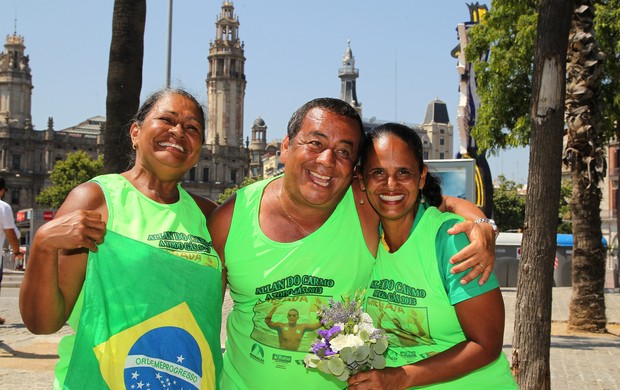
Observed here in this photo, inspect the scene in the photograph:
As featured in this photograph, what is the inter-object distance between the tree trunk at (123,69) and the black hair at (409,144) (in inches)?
150

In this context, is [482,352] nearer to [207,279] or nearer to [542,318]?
[207,279]

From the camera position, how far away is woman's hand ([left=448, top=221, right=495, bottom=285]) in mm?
2707

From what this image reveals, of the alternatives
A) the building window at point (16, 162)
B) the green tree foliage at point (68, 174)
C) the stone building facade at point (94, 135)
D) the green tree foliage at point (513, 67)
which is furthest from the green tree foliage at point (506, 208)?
the building window at point (16, 162)

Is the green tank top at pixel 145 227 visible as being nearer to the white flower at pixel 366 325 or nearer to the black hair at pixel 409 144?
the white flower at pixel 366 325

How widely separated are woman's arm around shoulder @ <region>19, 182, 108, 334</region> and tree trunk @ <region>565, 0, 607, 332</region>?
32.9ft

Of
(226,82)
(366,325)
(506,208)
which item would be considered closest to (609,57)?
(366,325)

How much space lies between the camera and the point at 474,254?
8.93 feet

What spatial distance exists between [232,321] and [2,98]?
114967 mm

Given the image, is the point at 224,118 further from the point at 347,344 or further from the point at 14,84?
the point at 347,344

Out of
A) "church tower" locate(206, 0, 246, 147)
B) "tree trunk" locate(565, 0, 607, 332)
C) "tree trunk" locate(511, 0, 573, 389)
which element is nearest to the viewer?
"tree trunk" locate(511, 0, 573, 389)

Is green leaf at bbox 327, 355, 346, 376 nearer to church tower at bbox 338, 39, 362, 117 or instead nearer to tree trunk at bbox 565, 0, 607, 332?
tree trunk at bbox 565, 0, 607, 332

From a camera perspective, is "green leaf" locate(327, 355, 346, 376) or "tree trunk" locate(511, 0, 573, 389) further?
"tree trunk" locate(511, 0, 573, 389)

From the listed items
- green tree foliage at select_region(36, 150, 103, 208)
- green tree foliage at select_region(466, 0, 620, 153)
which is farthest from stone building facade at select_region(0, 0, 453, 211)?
green tree foliage at select_region(466, 0, 620, 153)

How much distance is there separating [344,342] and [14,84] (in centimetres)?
11369
